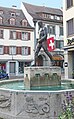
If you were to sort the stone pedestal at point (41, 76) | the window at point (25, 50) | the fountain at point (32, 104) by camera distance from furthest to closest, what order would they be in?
the window at point (25, 50), the stone pedestal at point (41, 76), the fountain at point (32, 104)

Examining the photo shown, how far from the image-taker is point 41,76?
40.7ft

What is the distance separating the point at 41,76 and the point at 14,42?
34.2 metres

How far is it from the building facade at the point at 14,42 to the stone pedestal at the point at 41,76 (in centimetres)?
3261

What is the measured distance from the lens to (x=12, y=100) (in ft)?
29.6

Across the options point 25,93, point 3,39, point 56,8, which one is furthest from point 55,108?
point 56,8

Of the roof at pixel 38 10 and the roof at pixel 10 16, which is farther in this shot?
the roof at pixel 38 10

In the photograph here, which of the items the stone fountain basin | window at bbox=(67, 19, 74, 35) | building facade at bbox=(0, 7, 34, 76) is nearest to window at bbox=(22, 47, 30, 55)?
building facade at bbox=(0, 7, 34, 76)

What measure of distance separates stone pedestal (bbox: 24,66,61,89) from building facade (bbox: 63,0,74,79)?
566 inches

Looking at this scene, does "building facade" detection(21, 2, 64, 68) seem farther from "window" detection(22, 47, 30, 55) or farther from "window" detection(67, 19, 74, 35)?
"window" detection(67, 19, 74, 35)

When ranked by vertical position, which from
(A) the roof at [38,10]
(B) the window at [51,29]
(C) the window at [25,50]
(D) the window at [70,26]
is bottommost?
(C) the window at [25,50]

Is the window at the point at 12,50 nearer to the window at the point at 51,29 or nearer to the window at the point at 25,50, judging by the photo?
the window at the point at 25,50

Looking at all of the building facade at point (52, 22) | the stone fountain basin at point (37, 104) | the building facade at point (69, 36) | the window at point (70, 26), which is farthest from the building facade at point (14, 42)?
the stone fountain basin at point (37, 104)

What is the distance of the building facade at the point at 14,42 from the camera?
147 ft

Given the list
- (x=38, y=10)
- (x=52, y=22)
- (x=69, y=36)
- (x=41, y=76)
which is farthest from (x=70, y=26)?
(x=38, y=10)
